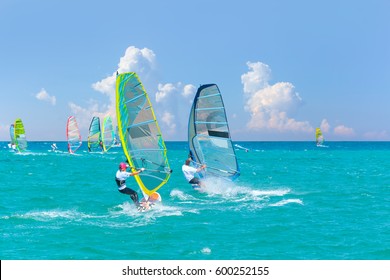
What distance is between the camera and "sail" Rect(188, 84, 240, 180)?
2384 centimetres

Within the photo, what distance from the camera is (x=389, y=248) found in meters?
13.9

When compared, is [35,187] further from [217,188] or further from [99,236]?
[99,236]

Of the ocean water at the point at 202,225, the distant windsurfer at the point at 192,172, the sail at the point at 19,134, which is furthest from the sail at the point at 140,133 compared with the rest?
the sail at the point at 19,134

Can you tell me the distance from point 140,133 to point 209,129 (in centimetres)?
558

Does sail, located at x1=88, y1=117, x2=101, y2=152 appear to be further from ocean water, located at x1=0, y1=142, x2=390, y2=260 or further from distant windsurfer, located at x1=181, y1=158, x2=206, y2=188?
distant windsurfer, located at x1=181, y1=158, x2=206, y2=188

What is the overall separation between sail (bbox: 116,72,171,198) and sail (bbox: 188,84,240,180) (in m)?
4.36

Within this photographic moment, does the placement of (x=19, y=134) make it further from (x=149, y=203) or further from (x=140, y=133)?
(x=149, y=203)

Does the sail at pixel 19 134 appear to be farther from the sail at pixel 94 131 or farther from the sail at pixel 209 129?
the sail at pixel 209 129

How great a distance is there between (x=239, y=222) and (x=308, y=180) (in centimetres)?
1763

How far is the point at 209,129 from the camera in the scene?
2422 centimetres

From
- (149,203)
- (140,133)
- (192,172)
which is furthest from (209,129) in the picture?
(149,203)

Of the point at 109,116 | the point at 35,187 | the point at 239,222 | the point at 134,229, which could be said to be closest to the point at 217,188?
the point at 239,222

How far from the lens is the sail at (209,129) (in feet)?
78.2
